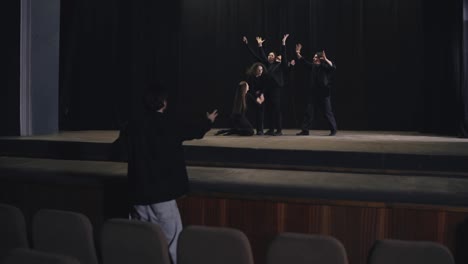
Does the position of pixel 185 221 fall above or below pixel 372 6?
below

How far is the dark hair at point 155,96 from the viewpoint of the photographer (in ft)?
10.1

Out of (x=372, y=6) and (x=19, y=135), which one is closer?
(x=19, y=135)

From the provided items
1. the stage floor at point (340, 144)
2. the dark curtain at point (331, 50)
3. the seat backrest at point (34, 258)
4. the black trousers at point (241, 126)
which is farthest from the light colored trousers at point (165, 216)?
the dark curtain at point (331, 50)

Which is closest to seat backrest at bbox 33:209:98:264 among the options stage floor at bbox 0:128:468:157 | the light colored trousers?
the light colored trousers

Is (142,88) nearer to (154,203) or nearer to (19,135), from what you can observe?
(19,135)

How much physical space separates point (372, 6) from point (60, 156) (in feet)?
21.2

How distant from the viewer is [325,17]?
9.88 metres

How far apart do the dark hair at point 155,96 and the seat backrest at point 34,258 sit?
1.47 meters

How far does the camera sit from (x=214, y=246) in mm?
2111

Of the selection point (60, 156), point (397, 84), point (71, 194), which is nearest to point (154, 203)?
point (71, 194)

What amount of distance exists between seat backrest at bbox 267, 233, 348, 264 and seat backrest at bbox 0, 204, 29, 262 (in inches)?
50.7

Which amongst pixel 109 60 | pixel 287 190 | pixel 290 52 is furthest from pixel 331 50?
pixel 287 190

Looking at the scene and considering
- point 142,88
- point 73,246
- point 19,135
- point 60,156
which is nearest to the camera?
point 73,246

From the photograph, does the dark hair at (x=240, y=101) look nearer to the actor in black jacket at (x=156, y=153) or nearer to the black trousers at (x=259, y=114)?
the black trousers at (x=259, y=114)
